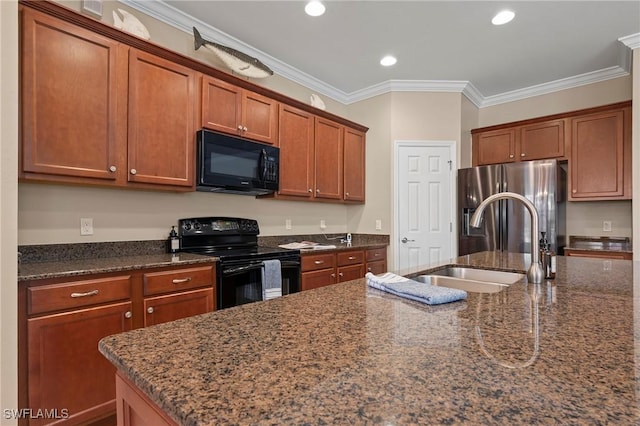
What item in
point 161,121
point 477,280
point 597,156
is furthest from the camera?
point 597,156

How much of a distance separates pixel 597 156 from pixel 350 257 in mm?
2810

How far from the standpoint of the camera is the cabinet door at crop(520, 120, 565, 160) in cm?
378

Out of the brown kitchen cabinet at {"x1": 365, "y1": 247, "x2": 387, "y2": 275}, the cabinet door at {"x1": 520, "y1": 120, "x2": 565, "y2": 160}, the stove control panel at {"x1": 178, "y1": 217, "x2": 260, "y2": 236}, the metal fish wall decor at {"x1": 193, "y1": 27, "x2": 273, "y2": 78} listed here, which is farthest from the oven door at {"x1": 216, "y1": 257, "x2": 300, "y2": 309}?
the cabinet door at {"x1": 520, "y1": 120, "x2": 565, "y2": 160}

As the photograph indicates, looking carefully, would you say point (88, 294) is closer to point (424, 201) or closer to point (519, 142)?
point (424, 201)

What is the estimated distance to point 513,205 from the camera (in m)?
3.61

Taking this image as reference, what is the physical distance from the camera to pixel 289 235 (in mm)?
3695

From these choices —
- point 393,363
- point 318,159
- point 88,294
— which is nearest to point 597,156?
point 318,159

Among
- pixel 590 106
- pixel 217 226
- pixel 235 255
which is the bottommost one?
pixel 235 255

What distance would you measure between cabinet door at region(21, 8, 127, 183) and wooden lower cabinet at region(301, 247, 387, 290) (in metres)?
1.73

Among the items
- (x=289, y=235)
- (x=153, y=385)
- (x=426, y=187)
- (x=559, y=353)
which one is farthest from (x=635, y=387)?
(x=426, y=187)

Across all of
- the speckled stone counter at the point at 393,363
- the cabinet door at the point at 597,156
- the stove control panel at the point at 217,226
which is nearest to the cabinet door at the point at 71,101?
the stove control panel at the point at 217,226

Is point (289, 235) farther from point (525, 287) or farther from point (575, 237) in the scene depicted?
point (575, 237)

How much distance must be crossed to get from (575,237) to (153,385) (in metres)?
4.61

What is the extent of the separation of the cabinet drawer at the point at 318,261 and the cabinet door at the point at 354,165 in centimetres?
94
